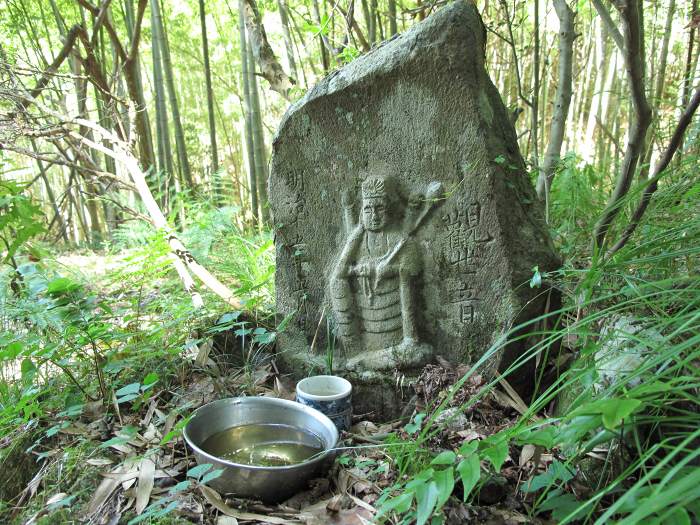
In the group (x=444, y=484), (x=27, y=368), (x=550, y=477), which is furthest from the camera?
(x=27, y=368)

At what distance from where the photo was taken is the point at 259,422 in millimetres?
1987

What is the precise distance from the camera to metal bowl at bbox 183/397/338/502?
159cm

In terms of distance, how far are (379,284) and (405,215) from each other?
1.17 ft

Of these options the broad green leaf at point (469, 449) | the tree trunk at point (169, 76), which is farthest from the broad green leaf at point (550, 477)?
the tree trunk at point (169, 76)

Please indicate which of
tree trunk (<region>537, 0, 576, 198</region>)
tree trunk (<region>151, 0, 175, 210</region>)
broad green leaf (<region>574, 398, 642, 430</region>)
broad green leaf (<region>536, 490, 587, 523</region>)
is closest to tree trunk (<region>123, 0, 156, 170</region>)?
tree trunk (<region>151, 0, 175, 210</region>)

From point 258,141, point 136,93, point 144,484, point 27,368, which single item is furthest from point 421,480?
point 136,93

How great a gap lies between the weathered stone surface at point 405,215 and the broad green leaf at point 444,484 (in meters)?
1.14

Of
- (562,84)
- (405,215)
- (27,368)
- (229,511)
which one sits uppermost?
(562,84)

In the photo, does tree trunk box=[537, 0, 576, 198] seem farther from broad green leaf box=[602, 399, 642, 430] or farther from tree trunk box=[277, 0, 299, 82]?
tree trunk box=[277, 0, 299, 82]

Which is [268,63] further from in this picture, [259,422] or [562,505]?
[562,505]

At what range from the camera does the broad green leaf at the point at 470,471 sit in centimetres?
102

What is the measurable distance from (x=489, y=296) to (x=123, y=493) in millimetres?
1644

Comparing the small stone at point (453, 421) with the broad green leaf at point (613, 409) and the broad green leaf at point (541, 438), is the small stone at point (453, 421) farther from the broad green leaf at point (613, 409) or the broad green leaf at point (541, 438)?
the broad green leaf at point (613, 409)

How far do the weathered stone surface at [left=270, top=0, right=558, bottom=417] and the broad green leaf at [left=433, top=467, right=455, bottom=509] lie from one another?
1.14 meters
